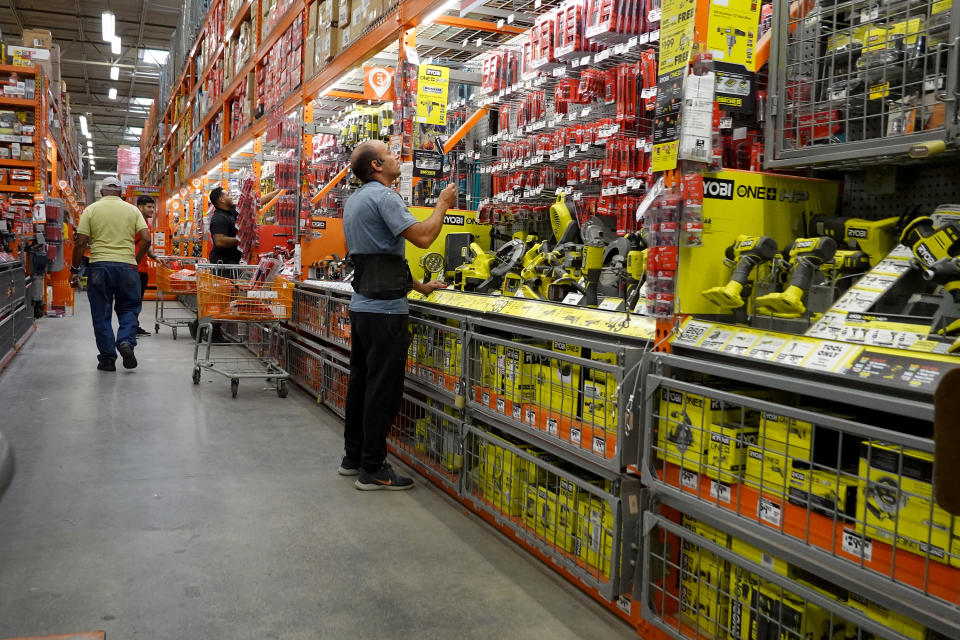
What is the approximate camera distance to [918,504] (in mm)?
1571

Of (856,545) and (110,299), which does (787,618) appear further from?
(110,299)

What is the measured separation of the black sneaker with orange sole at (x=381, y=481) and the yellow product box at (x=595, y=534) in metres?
1.26

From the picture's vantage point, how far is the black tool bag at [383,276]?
3.55 meters

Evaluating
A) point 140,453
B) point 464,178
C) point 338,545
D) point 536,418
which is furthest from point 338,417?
point 536,418

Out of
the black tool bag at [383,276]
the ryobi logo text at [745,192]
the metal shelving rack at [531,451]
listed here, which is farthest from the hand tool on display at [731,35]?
the black tool bag at [383,276]

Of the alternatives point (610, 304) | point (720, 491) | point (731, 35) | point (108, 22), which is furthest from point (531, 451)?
point (108, 22)

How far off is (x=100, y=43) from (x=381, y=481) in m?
23.1

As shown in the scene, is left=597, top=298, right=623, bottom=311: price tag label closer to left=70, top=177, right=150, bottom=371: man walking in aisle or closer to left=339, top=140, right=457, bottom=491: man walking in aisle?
left=339, top=140, right=457, bottom=491: man walking in aisle

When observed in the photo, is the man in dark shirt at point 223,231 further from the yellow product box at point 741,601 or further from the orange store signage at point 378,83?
the yellow product box at point 741,601

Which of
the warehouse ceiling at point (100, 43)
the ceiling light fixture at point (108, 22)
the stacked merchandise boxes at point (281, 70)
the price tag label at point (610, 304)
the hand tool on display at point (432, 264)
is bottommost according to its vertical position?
the price tag label at point (610, 304)

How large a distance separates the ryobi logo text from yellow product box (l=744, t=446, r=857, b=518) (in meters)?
0.77

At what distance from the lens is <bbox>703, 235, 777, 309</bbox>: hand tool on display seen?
6.96 ft

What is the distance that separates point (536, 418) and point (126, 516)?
1800mm

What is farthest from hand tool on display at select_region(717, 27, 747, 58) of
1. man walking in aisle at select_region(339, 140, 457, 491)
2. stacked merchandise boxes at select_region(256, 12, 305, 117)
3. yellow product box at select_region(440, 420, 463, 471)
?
stacked merchandise boxes at select_region(256, 12, 305, 117)
